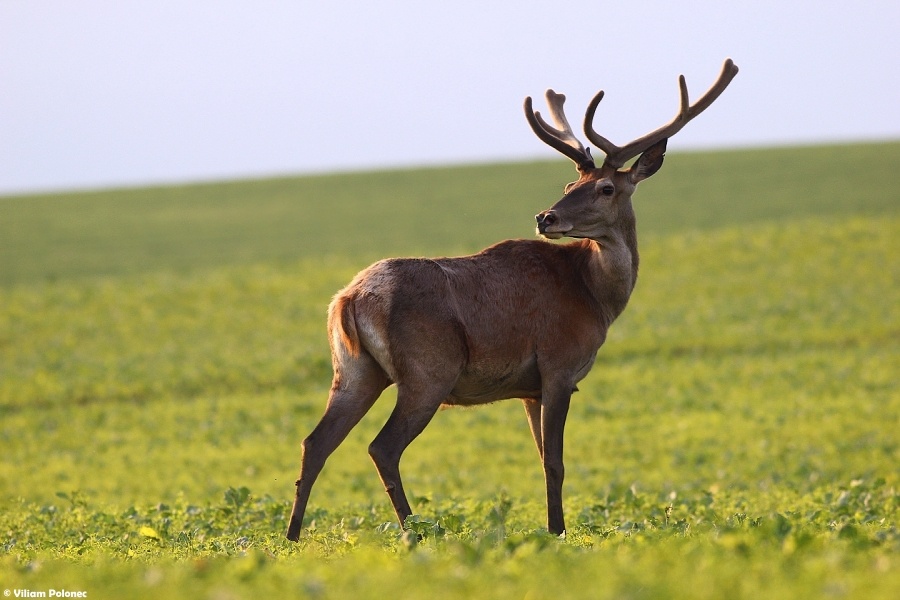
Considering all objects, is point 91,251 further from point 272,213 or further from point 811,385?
point 811,385

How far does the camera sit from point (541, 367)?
29.9 feet

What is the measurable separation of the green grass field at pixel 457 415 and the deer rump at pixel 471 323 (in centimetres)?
115

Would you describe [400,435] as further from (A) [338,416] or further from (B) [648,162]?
(B) [648,162]

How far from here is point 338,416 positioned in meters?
8.78

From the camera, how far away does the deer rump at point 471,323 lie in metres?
8.66

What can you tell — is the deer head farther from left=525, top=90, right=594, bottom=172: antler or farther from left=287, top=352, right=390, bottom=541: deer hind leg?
left=287, top=352, right=390, bottom=541: deer hind leg

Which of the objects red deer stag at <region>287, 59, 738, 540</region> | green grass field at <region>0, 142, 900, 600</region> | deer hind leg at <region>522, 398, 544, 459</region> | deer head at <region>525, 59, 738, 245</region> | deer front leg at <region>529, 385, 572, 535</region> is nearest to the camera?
green grass field at <region>0, 142, 900, 600</region>

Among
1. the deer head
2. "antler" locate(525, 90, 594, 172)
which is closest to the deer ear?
the deer head

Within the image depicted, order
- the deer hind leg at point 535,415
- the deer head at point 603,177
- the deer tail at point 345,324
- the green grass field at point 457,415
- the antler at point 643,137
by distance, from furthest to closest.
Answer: the deer hind leg at point 535,415 → the antler at point 643,137 → the deer head at point 603,177 → the deer tail at point 345,324 → the green grass field at point 457,415

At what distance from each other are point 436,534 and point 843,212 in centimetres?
3868

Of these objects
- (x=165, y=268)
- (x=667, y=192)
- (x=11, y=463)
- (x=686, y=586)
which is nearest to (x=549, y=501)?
(x=686, y=586)

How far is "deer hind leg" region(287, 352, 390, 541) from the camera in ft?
28.3

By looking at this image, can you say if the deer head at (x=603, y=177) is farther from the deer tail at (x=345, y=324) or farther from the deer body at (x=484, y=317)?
the deer tail at (x=345, y=324)

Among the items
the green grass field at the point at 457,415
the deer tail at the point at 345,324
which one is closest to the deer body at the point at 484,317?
the deer tail at the point at 345,324
